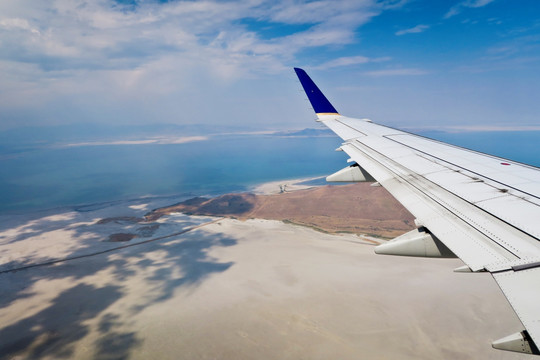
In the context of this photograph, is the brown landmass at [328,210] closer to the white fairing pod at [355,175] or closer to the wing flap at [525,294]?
the white fairing pod at [355,175]

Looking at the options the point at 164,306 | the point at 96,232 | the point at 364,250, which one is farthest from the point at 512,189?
the point at 96,232

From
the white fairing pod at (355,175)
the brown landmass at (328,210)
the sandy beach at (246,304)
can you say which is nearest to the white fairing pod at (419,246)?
the white fairing pod at (355,175)

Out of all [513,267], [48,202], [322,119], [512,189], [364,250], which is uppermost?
[322,119]

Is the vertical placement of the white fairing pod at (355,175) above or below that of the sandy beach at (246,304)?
above

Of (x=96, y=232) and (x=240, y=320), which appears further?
(x=96, y=232)

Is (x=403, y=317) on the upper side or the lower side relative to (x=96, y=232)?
upper

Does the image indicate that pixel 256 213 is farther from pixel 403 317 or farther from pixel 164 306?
pixel 403 317

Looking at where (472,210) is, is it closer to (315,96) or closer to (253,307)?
(315,96)

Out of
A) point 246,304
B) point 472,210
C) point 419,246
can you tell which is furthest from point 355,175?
point 246,304
